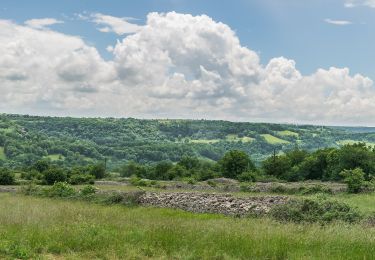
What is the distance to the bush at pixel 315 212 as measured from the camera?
17781 millimetres

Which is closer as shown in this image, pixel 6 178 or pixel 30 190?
pixel 30 190

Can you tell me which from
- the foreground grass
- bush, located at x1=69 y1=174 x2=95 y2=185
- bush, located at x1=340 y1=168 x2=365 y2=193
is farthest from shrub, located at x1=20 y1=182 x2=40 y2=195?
bush, located at x1=340 y1=168 x2=365 y2=193

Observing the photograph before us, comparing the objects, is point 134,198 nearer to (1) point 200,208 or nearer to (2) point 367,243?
(1) point 200,208

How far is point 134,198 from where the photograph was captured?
29.0m

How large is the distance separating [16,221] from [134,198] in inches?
534

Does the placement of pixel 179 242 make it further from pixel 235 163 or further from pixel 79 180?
pixel 235 163

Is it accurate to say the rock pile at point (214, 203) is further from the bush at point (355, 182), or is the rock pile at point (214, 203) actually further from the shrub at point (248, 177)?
the shrub at point (248, 177)

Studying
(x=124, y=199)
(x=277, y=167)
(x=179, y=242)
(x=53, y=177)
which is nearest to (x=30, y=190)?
(x=124, y=199)

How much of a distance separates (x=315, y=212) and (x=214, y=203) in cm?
797

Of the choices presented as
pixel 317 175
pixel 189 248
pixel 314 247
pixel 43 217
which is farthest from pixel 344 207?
pixel 317 175

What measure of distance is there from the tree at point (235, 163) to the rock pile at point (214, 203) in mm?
46984

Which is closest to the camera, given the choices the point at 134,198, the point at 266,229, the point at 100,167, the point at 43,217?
the point at 266,229

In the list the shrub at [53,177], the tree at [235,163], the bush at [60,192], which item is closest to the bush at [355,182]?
the bush at [60,192]

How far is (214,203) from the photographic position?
2542cm
